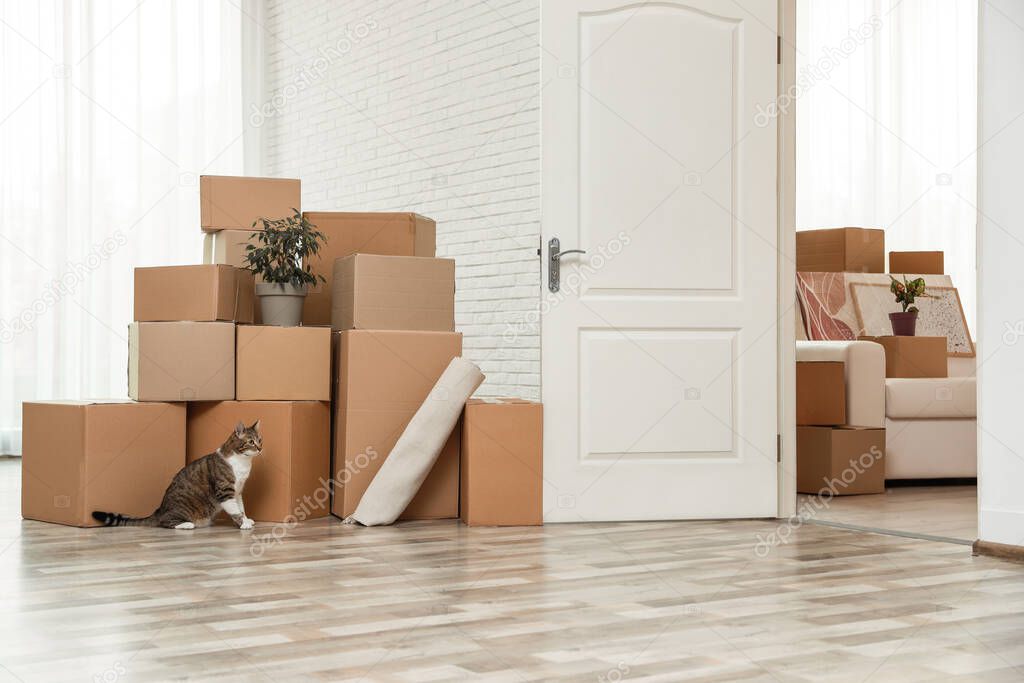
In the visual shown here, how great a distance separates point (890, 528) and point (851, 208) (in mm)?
3520

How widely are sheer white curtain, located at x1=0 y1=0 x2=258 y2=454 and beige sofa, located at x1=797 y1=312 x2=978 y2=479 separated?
3654mm

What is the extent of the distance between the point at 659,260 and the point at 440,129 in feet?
7.29

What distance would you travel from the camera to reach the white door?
3.80 meters

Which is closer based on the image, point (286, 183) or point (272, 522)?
point (272, 522)

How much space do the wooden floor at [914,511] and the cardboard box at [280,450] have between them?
1.77m

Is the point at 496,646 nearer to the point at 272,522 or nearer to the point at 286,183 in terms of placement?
the point at 272,522

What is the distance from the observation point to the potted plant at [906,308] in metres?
5.36

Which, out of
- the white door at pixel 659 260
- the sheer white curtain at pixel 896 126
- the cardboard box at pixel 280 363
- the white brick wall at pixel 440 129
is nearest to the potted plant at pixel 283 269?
the cardboard box at pixel 280 363

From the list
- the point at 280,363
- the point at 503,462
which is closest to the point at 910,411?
the point at 503,462

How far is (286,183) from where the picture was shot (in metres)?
4.19

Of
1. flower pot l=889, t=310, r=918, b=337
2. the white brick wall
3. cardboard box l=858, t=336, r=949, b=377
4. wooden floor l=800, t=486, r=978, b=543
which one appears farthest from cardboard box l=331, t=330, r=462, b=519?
flower pot l=889, t=310, r=918, b=337

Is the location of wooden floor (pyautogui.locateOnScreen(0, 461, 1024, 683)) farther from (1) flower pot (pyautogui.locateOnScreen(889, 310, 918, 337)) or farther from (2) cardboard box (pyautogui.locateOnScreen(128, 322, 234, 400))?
(1) flower pot (pyautogui.locateOnScreen(889, 310, 918, 337))

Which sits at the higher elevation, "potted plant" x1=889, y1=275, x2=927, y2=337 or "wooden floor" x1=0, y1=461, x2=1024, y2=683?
"potted plant" x1=889, y1=275, x2=927, y2=337

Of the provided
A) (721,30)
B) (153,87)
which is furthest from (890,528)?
(153,87)
